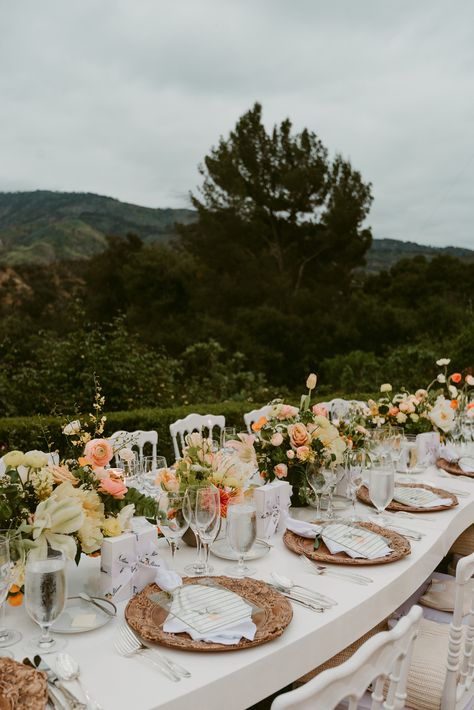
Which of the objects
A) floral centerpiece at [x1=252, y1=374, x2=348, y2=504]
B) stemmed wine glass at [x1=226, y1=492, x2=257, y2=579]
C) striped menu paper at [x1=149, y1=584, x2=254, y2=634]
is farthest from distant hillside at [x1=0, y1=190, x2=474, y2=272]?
striped menu paper at [x1=149, y1=584, x2=254, y2=634]

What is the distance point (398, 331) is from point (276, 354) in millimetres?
3140

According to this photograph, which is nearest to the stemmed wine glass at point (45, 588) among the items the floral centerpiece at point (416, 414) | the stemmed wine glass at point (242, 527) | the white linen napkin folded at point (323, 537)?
the stemmed wine glass at point (242, 527)

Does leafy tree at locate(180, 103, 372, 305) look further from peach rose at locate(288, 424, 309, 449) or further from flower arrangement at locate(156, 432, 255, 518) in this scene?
flower arrangement at locate(156, 432, 255, 518)

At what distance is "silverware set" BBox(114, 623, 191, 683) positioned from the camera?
137 cm

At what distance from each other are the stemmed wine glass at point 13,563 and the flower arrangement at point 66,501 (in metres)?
0.09

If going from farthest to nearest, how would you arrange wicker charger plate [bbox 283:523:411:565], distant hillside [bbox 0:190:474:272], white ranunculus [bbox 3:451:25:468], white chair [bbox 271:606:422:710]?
distant hillside [bbox 0:190:474:272]
wicker charger plate [bbox 283:523:411:565]
white ranunculus [bbox 3:451:25:468]
white chair [bbox 271:606:422:710]

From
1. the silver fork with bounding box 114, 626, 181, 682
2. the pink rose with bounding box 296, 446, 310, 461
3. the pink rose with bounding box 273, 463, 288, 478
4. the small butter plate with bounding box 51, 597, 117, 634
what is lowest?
the small butter plate with bounding box 51, 597, 117, 634

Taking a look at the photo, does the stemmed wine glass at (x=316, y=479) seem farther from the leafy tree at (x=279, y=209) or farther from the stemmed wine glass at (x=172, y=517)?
the leafy tree at (x=279, y=209)

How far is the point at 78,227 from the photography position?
19.6 meters

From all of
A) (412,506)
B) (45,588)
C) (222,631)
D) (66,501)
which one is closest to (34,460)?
(66,501)

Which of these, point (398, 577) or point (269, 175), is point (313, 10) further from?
point (398, 577)

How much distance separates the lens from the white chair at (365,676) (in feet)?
3.20

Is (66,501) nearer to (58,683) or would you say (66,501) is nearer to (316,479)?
(58,683)

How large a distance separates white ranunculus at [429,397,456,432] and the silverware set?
2.48 meters
